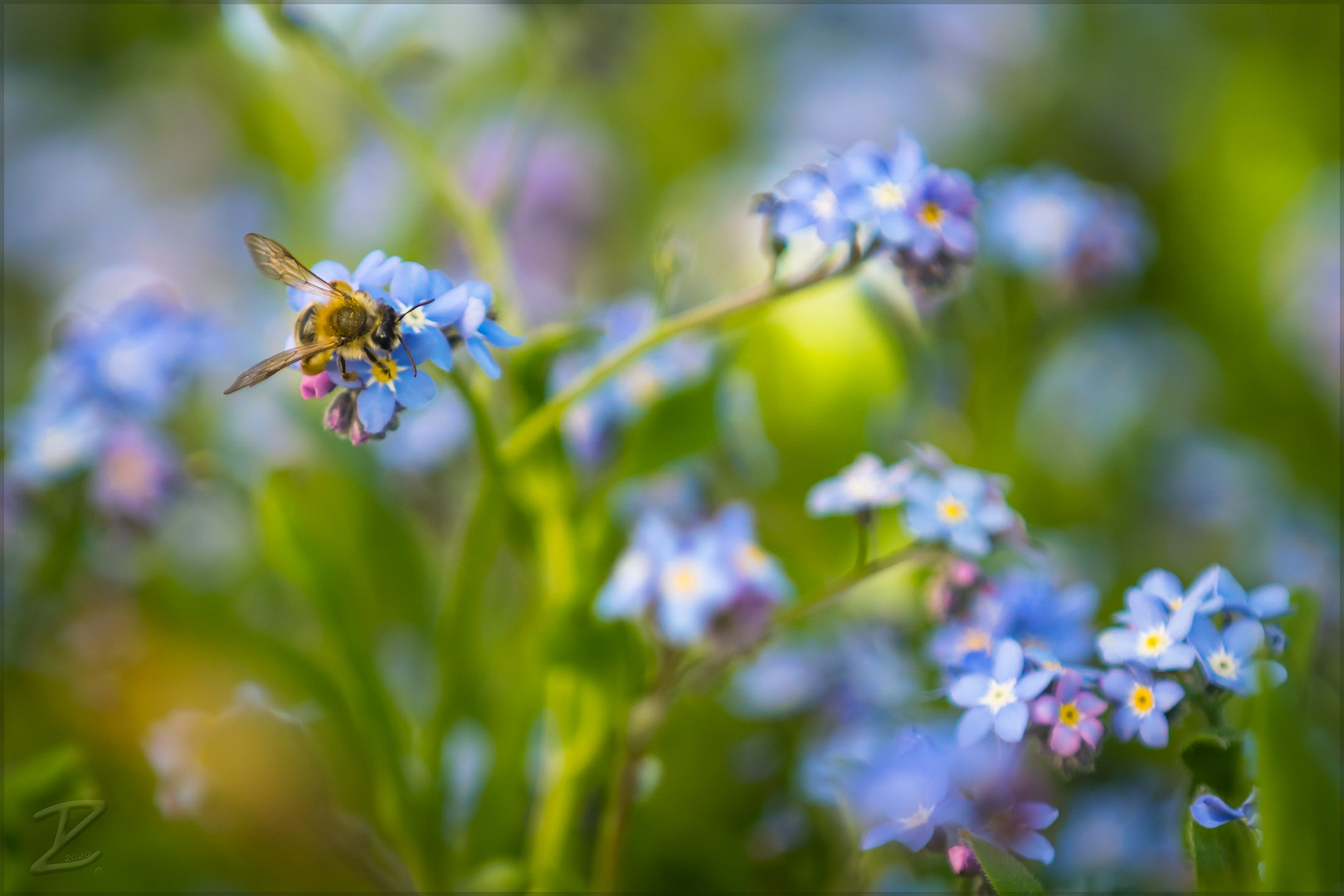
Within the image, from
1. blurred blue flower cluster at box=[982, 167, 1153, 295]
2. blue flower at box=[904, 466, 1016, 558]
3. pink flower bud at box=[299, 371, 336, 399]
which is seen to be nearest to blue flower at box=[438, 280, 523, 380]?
pink flower bud at box=[299, 371, 336, 399]

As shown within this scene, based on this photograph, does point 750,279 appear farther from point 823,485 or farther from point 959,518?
point 959,518

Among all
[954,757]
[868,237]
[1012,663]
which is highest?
[868,237]

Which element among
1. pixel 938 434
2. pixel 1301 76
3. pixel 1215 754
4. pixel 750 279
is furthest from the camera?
pixel 1301 76

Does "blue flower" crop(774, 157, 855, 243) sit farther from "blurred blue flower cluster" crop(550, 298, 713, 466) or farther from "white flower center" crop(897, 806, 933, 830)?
"white flower center" crop(897, 806, 933, 830)

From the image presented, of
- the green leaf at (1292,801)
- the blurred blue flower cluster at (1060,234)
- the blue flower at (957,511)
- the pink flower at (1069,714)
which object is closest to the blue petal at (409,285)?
the blue flower at (957,511)

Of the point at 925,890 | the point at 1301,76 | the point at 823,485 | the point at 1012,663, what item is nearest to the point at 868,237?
the point at 823,485

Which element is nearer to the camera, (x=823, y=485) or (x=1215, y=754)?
(x=1215, y=754)

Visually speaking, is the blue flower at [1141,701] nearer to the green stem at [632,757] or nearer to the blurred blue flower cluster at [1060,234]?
the green stem at [632,757]
